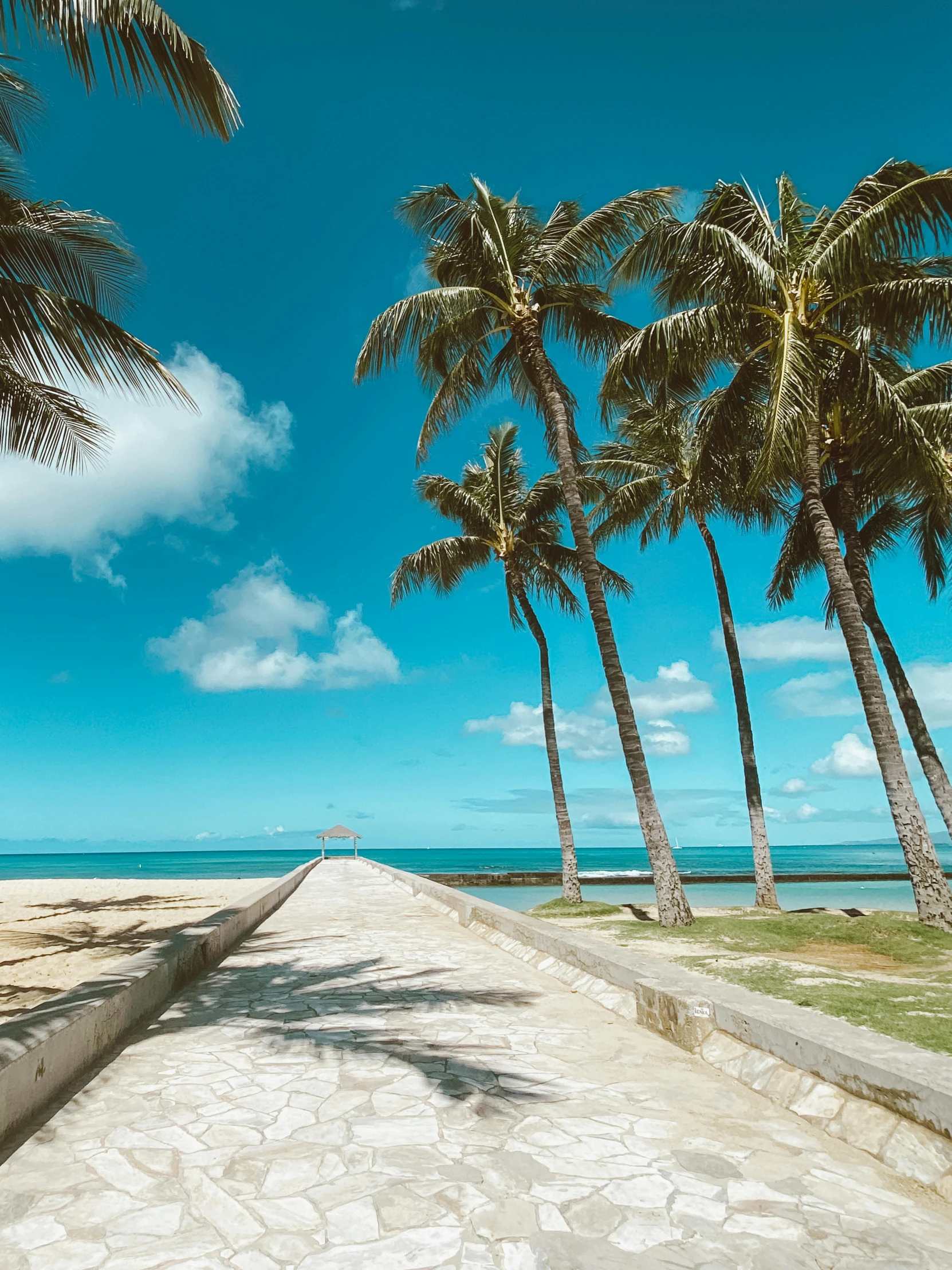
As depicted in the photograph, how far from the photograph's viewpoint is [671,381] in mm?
13055

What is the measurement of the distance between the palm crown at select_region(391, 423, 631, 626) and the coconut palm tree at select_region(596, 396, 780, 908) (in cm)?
129

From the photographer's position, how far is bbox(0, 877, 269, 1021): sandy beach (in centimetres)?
867

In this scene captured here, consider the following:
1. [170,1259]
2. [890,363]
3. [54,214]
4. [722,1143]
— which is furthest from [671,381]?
[170,1259]

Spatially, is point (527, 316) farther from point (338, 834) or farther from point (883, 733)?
point (338, 834)

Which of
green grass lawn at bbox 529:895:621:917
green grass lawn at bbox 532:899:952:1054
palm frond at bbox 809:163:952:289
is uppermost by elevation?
palm frond at bbox 809:163:952:289

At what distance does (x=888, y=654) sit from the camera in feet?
51.4

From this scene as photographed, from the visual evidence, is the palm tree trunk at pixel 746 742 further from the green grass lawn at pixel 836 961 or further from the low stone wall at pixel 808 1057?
the low stone wall at pixel 808 1057

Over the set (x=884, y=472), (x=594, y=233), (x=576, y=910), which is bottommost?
(x=576, y=910)

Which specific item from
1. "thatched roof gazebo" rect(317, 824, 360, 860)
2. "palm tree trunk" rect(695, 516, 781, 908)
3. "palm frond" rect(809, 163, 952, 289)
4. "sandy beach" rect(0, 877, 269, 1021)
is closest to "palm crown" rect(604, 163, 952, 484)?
"palm frond" rect(809, 163, 952, 289)

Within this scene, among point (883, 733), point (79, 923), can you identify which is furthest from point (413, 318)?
point (79, 923)

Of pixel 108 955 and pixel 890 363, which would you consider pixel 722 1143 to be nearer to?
pixel 108 955

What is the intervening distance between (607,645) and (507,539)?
296 inches

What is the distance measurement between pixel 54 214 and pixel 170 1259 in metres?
9.08

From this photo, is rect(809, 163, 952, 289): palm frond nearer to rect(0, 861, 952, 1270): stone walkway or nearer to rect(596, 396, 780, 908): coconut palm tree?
rect(596, 396, 780, 908): coconut palm tree
